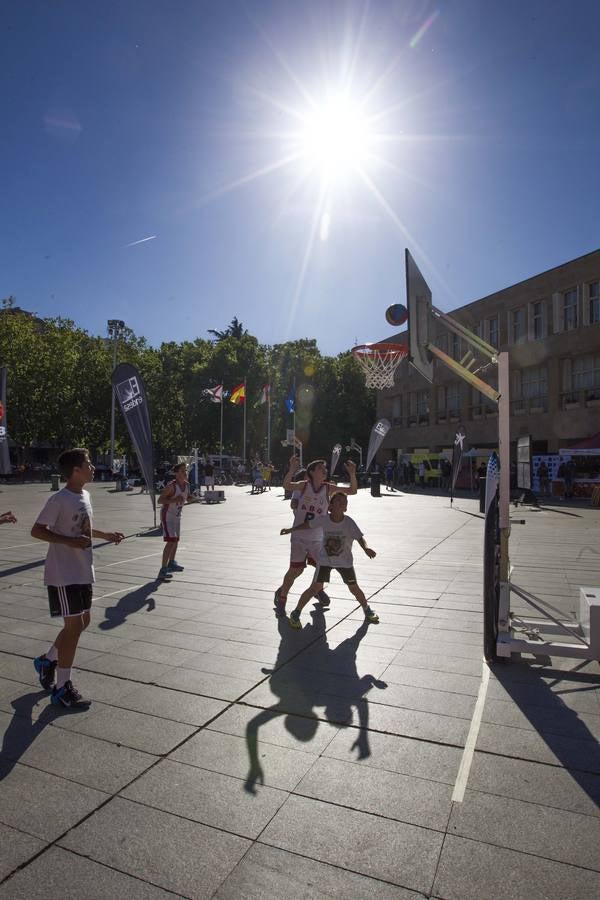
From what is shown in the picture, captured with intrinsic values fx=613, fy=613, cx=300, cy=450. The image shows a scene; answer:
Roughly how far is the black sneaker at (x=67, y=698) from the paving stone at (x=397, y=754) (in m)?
1.72

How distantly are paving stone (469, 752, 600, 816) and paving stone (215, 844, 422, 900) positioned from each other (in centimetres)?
95

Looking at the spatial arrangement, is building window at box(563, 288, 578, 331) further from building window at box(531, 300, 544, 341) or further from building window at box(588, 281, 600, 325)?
building window at box(531, 300, 544, 341)

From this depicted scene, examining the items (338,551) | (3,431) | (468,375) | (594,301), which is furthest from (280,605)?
(594,301)

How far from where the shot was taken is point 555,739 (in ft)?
12.1

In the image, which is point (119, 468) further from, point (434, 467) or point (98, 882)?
point (98, 882)

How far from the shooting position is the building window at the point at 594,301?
35.8 metres

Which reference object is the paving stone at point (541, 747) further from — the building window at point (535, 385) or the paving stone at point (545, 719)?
the building window at point (535, 385)

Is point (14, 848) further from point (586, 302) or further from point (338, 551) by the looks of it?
point (586, 302)

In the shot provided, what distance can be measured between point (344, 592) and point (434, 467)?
37.1m

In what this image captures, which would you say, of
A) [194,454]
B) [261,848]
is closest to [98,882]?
[261,848]

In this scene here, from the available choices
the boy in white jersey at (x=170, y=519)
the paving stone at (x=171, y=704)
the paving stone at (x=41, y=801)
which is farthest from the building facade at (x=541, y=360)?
the paving stone at (x=41, y=801)

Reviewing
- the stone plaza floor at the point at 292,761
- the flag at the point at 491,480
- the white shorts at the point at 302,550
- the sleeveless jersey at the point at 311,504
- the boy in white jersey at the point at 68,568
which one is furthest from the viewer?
the sleeveless jersey at the point at 311,504

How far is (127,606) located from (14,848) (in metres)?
4.45

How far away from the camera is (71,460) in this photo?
4270 millimetres
